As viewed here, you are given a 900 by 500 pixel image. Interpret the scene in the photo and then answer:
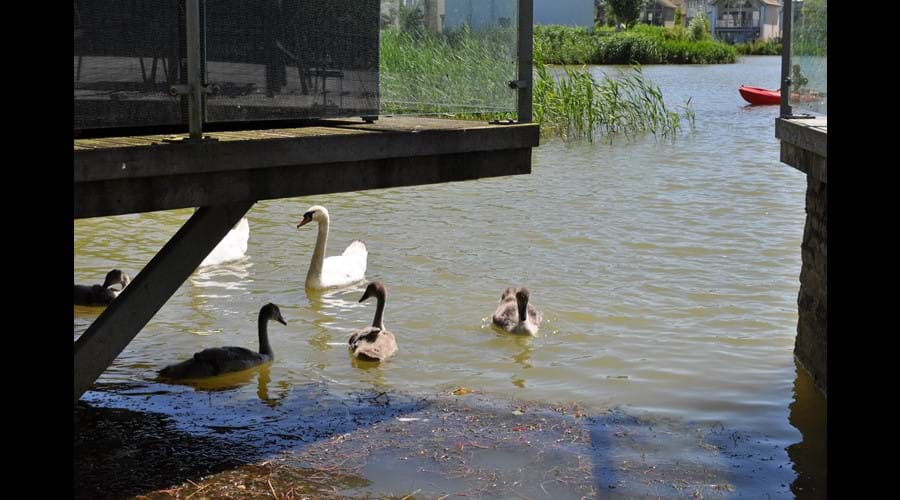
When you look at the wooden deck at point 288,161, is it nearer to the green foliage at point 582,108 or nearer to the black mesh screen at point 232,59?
the black mesh screen at point 232,59

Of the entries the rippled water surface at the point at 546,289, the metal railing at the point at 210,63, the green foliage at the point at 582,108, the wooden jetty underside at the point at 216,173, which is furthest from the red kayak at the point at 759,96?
the metal railing at the point at 210,63

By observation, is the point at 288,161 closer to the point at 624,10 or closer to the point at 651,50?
the point at 651,50

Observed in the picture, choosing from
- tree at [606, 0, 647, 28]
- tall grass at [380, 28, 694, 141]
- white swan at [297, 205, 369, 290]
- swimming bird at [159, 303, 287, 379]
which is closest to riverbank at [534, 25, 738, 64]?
tree at [606, 0, 647, 28]

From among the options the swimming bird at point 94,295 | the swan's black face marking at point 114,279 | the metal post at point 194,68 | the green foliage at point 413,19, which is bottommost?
the swimming bird at point 94,295

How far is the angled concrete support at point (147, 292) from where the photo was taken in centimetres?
528

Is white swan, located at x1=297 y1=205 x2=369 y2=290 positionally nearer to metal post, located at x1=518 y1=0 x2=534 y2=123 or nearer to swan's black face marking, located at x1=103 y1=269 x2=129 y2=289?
swan's black face marking, located at x1=103 y1=269 x2=129 y2=289

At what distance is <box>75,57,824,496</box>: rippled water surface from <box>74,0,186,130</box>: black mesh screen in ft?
10.6

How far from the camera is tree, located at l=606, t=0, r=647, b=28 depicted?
11725 centimetres

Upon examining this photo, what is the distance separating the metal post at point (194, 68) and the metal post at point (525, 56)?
2.21 metres

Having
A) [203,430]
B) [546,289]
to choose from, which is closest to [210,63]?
[203,430]

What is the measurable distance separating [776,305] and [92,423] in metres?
6.95

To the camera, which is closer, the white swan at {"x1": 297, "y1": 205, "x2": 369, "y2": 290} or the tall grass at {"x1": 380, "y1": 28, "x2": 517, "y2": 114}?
the tall grass at {"x1": 380, "y1": 28, "x2": 517, "y2": 114}

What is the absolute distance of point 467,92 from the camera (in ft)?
22.5
